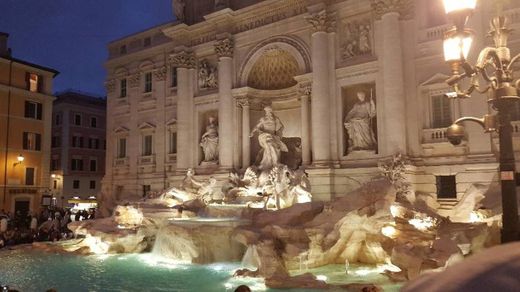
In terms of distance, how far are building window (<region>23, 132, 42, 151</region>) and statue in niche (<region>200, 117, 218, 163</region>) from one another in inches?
538

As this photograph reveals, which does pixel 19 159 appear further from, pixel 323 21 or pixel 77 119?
pixel 323 21

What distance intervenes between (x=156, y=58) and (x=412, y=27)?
15.4m

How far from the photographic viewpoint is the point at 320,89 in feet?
60.5

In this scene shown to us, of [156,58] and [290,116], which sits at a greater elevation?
[156,58]

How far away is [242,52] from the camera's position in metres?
22.0

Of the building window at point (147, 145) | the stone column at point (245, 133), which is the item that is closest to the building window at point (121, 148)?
the building window at point (147, 145)

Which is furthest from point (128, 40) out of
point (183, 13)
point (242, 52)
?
point (242, 52)

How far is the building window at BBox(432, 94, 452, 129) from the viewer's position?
1639 centimetres

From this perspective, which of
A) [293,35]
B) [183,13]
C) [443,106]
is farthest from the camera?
[183,13]

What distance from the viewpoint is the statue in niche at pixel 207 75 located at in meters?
23.2

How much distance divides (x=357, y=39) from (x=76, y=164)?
104ft

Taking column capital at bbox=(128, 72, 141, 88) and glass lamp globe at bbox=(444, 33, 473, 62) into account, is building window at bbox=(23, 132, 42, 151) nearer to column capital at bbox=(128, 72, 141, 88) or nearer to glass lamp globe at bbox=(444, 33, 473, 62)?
column capital at bbox=(128, 72, 141, 88)

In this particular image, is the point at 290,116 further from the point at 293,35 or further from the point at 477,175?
the point at 477,175

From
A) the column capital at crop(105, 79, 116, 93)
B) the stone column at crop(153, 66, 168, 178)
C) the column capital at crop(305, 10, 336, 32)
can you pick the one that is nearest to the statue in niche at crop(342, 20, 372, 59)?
the column capital at crop(305, 10, 336, 32)
